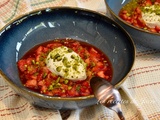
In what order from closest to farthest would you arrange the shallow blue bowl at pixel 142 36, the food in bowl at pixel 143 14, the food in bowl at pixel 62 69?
the food in bowl at pixel 62 69
the shallow blue bowl at pixel 142 36
the food in bowl at pixel 143 14

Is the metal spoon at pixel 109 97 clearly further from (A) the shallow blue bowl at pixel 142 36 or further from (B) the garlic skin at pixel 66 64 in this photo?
(A) the shallow blue bowl at pixel 142 36

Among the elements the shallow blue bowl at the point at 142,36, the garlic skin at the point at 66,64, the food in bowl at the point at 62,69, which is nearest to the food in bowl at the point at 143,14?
the shallow blue bowl at the point at 142,36

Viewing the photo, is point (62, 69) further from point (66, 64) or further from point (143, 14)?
point (143, 14)

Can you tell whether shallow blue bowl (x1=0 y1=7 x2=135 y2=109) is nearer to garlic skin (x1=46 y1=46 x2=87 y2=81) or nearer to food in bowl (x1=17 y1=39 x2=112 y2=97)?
food in bowl (x1=17 y1=39 x2=112 y2=97)

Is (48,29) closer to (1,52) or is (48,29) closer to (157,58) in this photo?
(1,52)

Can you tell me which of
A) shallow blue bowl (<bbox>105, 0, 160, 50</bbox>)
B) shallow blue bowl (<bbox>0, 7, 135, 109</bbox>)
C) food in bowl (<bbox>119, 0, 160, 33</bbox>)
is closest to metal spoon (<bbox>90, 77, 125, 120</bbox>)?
shallow blue bowl (<bbox>0, 7, 135, 109</bbox>)

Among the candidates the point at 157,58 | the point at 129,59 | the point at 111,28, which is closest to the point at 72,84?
the point at 129,59
